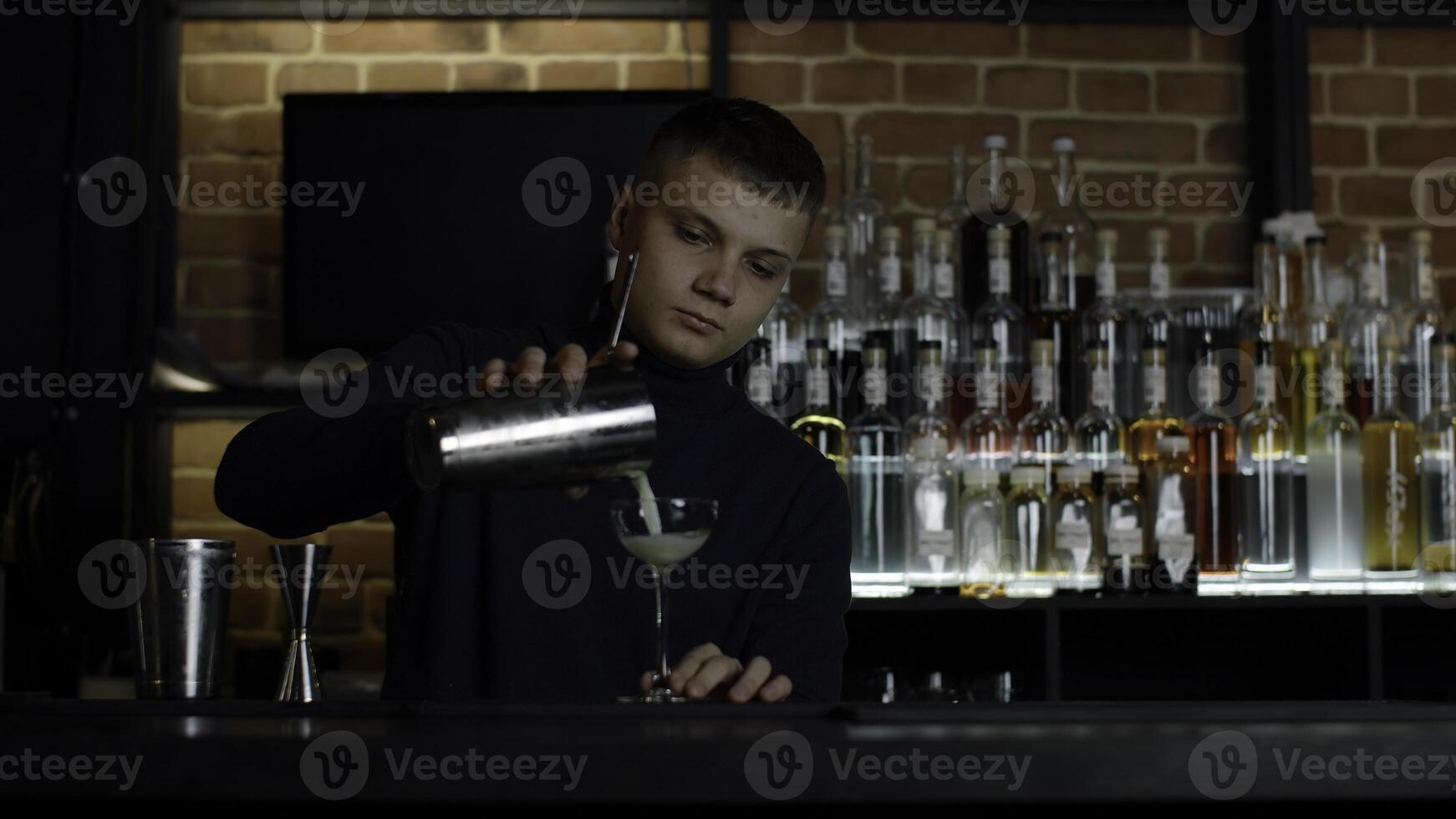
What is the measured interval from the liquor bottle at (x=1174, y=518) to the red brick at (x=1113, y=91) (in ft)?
2.39

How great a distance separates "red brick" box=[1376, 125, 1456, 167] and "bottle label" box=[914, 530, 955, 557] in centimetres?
116

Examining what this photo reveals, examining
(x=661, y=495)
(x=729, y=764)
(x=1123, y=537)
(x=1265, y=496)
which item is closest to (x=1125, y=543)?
(x=1123, y=537)

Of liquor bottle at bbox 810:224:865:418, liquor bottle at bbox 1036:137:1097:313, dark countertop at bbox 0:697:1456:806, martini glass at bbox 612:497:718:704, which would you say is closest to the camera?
dark countertop at bbox 0:697:1456:806

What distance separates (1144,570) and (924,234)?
550 millimetres

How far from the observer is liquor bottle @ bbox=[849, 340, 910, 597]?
6.61 ft

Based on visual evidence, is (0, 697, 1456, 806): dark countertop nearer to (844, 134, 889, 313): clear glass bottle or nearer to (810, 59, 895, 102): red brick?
(844, 134, 889, 313): clear glass bottle

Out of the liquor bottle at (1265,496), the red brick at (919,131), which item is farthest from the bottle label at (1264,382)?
the red brick at (919,131)

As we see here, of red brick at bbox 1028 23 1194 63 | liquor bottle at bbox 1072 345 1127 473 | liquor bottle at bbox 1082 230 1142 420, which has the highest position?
red brick at bbox 1028 23 1194 63

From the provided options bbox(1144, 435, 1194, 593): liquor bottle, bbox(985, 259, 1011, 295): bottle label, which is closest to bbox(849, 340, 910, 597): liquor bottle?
bbox(985, 259, 1011, 295): bottle label

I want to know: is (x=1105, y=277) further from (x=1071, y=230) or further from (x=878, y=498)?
(x=878, y=498)

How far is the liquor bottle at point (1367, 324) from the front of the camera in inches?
82.4

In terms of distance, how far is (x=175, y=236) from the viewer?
2400 millimetres

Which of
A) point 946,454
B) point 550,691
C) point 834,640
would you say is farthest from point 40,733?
point 946,454

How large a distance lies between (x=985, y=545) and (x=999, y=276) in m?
0.37
